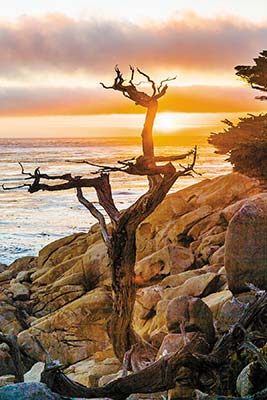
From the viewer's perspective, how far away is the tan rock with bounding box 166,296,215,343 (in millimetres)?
12297

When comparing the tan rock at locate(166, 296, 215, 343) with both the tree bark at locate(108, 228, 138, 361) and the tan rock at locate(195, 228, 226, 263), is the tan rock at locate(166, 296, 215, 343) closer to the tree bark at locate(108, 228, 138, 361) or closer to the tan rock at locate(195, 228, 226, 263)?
the tree bark at locate(108, 228, 138, 361)

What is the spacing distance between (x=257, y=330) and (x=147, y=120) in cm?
626

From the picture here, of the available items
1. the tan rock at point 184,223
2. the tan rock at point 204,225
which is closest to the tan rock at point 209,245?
the tan rock at point 204,225

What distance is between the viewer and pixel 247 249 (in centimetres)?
1398

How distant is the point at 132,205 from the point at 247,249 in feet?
10.2

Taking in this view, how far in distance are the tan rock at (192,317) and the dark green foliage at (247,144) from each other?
35.5ft

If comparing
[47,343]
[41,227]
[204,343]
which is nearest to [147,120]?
[204,343]

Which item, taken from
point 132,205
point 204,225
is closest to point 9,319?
point 204,225

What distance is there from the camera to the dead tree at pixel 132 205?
A: 577 inches

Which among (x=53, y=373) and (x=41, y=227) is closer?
(x=53, y=373)

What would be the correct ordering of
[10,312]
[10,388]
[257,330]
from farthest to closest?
[10,312] < [257,330] < [10,388]

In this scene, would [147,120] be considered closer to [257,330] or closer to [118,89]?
[118,89]

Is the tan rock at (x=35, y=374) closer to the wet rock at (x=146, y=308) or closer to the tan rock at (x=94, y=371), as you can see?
the tan rock at (x=94, y=371)

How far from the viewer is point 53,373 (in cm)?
914
